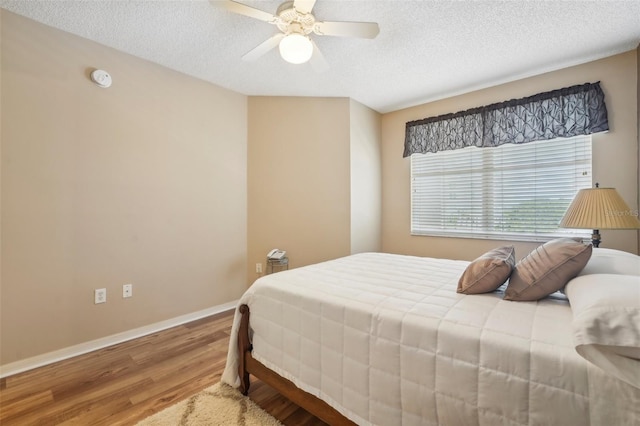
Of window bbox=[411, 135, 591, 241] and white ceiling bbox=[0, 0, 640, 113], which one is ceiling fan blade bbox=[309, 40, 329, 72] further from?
window bbox=[411, 135, 591, 241]

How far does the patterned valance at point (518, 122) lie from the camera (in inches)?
98.3

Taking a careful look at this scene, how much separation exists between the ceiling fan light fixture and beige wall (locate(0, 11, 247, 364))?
158cm

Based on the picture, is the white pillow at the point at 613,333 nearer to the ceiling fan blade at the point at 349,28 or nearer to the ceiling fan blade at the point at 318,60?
the ceiling fan blade at the point at 349,28

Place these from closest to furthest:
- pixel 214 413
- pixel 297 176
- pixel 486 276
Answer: pixel 486 276 → pixel 214 413 → pixel 297 176

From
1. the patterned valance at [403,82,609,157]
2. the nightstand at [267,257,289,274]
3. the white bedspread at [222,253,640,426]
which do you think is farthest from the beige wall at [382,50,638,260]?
the white bedspread at [222,253,640,426]

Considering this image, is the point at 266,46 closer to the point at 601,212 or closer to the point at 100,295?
the point at 100,295

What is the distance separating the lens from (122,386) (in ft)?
5.70

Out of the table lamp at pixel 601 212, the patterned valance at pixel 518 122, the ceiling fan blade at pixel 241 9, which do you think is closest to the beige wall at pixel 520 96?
the patterned valance at pixel 518 122

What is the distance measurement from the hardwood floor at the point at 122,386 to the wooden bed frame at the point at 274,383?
158 mm

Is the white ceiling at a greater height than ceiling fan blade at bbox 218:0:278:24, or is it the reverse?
the white ceiling

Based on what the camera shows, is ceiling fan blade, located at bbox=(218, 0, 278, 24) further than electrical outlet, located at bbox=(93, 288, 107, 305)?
No

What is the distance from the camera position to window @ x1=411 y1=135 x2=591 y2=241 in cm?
268

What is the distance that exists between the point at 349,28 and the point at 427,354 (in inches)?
73.5

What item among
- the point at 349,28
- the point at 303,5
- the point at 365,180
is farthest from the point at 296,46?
the point at 365,180
